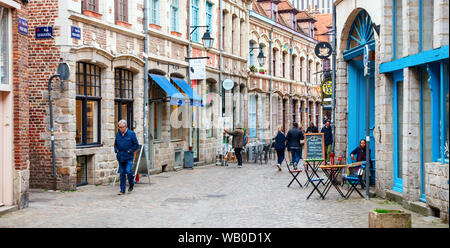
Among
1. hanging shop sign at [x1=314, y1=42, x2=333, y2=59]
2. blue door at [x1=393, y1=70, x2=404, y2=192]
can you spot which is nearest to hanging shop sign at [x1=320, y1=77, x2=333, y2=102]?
hanging shop sign at [x1=314, y1=42, x2=333, y2=59]

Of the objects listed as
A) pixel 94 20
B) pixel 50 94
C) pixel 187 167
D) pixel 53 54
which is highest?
pixel 94 20

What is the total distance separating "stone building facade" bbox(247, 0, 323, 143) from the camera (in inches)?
1336

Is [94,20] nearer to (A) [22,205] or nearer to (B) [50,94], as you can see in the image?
(B) [50,94]

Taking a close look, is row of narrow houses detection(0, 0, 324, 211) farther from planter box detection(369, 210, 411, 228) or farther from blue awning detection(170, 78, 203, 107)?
planter box detection(369, 210, 411, 228)

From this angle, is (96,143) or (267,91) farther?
(267,91)

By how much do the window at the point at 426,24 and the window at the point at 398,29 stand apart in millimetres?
1305

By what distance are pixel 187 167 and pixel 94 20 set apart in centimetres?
847

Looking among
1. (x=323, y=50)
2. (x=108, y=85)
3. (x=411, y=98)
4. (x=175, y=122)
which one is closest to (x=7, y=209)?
(x=108, y=85)

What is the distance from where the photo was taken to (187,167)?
22.8 metres

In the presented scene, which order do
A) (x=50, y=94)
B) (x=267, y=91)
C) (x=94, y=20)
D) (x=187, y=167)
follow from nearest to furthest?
1. (x=50, y=94)
2. (x=94, y=20)
3. (x=187, y=167)
4. (x=267, y=91)

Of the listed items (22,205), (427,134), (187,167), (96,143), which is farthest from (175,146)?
(427,134)

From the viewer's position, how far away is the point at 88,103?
16.3m

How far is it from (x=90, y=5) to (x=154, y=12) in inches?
177

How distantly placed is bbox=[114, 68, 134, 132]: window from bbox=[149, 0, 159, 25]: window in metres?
2.55
